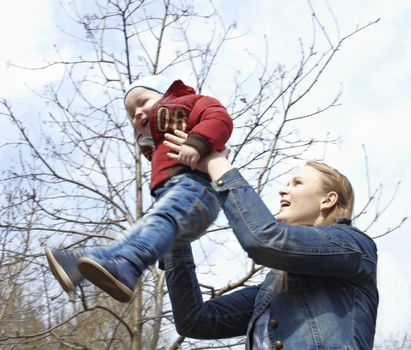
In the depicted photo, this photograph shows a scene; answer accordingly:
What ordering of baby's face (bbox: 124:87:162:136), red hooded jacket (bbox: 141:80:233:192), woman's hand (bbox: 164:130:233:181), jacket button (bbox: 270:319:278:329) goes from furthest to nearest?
baby's face (bbox: 124:87:162:136) → red hooded jacket (bbox: 141:80:233:192) → woman's hand (bbox: 164:130:233:181) → jacket button (bbox: 270:319:278:329)

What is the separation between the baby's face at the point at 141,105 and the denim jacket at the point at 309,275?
70cm

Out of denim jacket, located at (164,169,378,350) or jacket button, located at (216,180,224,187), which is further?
jacket button, located at (216,180,224,187)

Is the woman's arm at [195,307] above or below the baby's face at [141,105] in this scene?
below

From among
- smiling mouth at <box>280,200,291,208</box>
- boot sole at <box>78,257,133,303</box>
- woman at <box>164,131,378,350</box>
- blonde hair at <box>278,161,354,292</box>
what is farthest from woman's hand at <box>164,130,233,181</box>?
boot sole at <box>78,257,133,303</box>

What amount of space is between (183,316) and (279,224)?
2.08 ft

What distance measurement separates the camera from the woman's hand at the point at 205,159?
2.23m

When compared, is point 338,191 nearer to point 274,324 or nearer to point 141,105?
point 274,324

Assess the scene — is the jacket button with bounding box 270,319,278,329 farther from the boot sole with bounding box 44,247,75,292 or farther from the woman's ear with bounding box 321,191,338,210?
the boot sole with bounding box 44,247,75,292

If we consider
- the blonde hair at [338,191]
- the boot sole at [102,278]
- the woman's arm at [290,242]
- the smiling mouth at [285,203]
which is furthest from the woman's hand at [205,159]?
the boot sole at [102,278]

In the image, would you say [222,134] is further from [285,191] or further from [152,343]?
[152,343]

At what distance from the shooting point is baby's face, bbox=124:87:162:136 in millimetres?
2736

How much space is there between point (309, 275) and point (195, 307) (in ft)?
1.71

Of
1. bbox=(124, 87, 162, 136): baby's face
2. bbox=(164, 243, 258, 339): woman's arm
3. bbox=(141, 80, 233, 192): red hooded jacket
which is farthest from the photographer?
bbox=(124, 87, 162, 136): baby's face

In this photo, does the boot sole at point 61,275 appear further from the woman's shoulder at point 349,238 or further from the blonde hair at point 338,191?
the woman's shoulder at point 349,238
